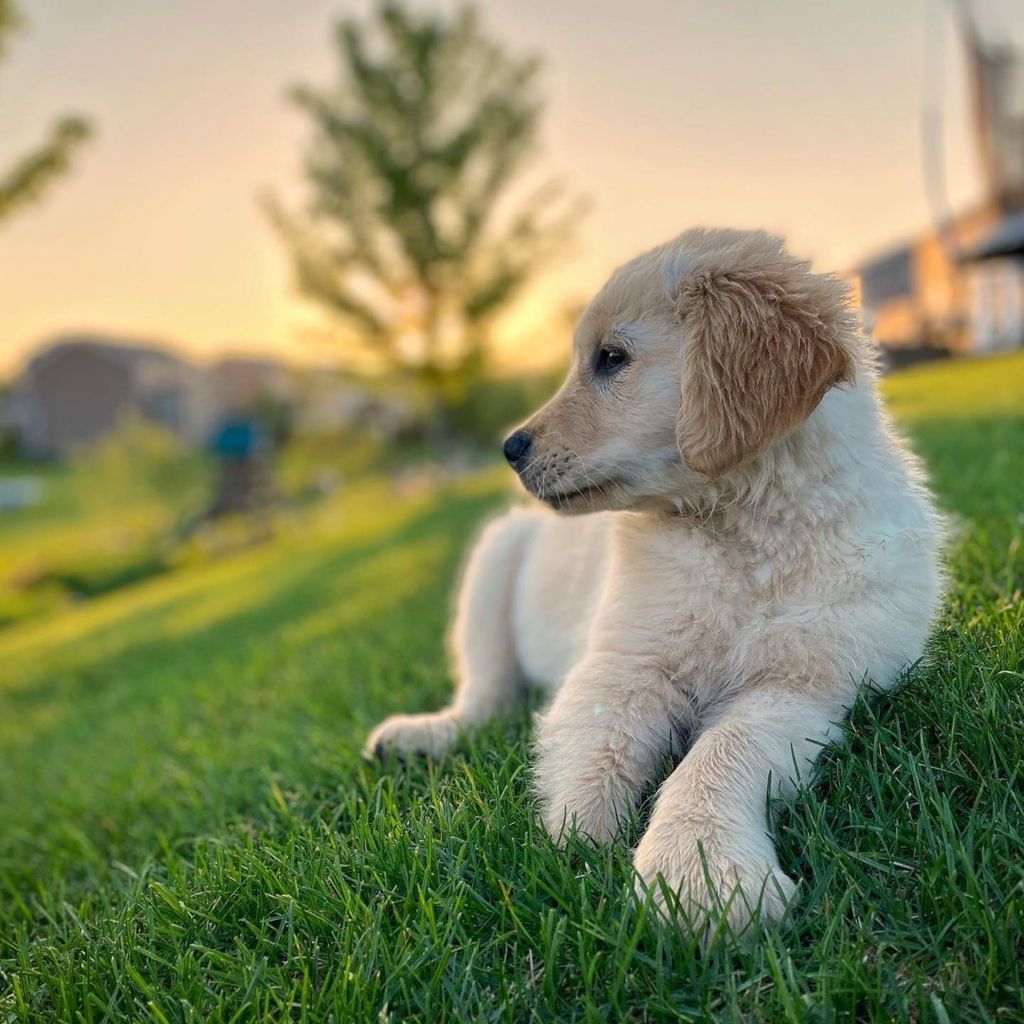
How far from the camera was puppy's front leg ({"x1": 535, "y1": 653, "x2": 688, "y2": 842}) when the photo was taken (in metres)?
1.92

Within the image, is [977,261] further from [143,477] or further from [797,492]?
[143,477]

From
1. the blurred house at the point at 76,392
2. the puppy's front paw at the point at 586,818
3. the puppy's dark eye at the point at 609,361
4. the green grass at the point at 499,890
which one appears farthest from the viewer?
the blurred house at the point at 76,392

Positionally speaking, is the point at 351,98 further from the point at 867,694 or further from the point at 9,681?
the point at 867,694

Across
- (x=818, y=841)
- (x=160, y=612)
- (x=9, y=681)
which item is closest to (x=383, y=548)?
(x=160, y=612)

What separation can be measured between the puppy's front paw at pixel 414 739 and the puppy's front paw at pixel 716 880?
3.65ft

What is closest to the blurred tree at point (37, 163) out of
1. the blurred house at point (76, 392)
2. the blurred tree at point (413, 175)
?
the blurred tree at point (413, 175)

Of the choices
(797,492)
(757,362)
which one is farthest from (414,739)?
(757,362)

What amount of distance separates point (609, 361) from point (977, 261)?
20.0 m

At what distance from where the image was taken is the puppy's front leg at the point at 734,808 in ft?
5.18

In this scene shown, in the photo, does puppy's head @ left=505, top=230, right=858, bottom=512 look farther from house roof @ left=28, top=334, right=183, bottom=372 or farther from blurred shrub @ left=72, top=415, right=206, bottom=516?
house roof @ left=28, top=334, right=183, bottom=372

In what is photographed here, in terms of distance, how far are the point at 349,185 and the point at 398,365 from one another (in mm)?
3843

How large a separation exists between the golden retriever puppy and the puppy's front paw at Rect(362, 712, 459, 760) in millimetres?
566

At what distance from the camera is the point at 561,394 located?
2.46 meters

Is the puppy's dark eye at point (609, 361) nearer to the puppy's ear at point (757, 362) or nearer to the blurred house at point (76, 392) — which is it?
the puppy's ear at point (757, 362)
